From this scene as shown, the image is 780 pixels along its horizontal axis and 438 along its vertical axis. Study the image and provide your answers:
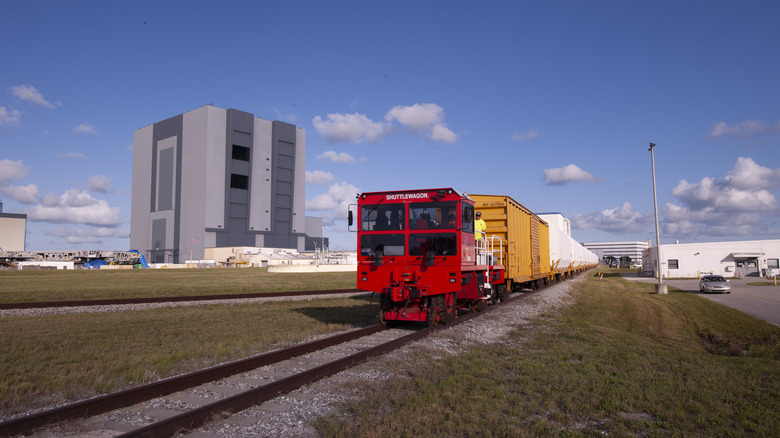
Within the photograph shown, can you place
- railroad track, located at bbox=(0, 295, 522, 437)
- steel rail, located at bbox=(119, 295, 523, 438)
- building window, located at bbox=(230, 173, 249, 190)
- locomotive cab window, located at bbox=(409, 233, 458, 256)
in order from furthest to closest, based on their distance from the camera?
1. building window, located at bbox=(230, 173, 249, 190)
2. locomotive cab window, located at bbox=(409, 233, 458, 256)
3. railroad track, located at bbox=(0, 295, 522, 437)
4. steel rail, located at bbox=(119, 295, 523, 438)

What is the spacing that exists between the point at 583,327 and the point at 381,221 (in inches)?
241

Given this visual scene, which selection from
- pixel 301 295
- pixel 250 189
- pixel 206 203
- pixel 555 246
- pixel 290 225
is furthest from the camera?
pixel 290 225

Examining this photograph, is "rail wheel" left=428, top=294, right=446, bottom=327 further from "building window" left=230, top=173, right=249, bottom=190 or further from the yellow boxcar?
"building window" left=230, top=173, right=249, bottom=190

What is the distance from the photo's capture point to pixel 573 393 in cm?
646

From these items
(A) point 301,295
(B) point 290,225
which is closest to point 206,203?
(B) point 290,225

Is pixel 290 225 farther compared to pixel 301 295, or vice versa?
pixel 290 225

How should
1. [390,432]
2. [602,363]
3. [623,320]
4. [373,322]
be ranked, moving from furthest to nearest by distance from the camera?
[623,320]
[373,322]
[602,363]
[390,432]

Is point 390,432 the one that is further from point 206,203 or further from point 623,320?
point 206,203

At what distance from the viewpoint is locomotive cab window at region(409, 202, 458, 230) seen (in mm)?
12133

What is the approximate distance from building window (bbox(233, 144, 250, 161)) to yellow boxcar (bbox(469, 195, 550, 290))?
269 ft

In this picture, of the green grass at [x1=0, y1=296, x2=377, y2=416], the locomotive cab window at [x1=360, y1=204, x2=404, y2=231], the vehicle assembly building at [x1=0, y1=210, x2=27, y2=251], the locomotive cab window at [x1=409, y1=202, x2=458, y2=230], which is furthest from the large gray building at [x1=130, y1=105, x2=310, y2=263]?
the locomotive cab window at [x1=409, y1=202, x2=458, y2=230]

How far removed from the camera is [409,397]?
6273mm

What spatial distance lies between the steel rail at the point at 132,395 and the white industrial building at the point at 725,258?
5837 centimetres

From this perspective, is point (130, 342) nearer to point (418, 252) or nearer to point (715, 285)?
point (418, 252)
